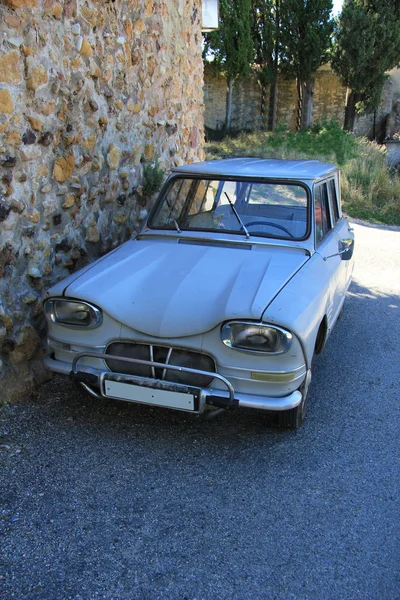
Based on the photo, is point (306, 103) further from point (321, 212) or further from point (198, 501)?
point (198, 501)

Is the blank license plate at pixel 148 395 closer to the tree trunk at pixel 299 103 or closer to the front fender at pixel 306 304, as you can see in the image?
the front fender at pixel 306 304

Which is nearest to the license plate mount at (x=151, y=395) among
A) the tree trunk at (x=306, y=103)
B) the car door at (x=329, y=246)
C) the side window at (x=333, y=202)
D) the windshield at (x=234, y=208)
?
the car door at (x=329, y=246)

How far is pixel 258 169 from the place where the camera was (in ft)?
13.8

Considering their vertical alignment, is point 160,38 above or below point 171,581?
above

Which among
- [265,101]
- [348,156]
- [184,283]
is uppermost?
[184,283]

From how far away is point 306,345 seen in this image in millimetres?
2893

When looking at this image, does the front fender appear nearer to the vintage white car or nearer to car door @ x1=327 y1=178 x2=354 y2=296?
the vintage white car

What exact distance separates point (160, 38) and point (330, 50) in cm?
1657

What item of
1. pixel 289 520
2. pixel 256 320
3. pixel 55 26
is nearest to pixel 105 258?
pixel 256 320

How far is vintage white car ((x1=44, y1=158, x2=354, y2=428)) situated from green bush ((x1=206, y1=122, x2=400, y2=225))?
7.60 m

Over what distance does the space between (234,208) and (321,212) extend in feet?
2.39

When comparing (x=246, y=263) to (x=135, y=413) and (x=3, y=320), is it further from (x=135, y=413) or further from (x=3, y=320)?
(x=3, y=320)

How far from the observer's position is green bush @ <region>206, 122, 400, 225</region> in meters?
11.5

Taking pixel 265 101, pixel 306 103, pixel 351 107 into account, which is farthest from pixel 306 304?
pixel 265 101
